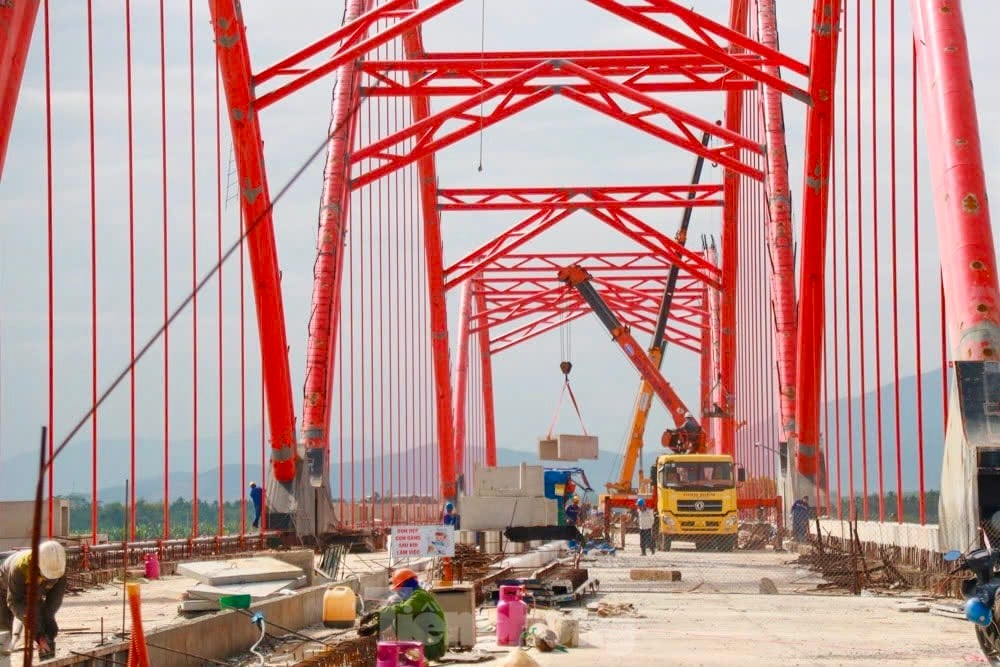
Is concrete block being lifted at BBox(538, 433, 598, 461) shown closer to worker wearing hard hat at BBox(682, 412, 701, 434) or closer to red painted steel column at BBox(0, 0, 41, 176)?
worker wearing hard hat at BBox(682, 412, 701, 434)

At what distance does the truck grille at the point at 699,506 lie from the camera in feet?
119

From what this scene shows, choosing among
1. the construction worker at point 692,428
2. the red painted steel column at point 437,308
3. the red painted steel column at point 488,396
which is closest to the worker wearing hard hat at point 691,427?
the construction worker at point 692,428

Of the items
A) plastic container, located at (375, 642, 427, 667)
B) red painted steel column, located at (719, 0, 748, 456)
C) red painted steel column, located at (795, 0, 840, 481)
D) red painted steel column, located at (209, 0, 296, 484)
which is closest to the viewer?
plastic container, located at (375, 642, 427, 667)

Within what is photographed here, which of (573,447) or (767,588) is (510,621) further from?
(573,447)

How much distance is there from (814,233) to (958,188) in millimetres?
13912

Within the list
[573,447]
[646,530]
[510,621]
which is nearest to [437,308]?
[573,447]

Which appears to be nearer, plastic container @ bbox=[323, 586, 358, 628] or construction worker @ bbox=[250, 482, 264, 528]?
plastic container @ bbox=[323, 586, 358, 628]

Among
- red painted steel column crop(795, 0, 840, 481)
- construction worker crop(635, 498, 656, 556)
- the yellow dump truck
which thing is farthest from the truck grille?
red painted steel column crop(795, 0, 840, 481)

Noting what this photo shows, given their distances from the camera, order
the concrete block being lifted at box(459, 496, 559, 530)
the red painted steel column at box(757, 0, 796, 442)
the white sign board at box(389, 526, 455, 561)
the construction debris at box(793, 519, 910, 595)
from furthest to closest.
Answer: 1. the red painted steel column at box(757, 0, 796, 442)
2. the concrete block being lifted at box(459, 496, 559, 530)
3. the construction debris at box(793, 519, 910, 595)
4. the white sign board at box(389, 526, 455, 561)

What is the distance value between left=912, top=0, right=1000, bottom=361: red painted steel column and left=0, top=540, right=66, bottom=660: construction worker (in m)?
9.31

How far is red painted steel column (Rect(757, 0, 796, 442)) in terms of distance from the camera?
3588 cm

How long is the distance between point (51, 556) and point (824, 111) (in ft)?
71.2

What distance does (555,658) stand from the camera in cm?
1335

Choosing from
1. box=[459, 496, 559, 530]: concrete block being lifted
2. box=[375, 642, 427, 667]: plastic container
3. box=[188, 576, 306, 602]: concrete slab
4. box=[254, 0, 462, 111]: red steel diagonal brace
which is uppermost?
box=[254, 0, 462, 111]: red steel diagonal brace
